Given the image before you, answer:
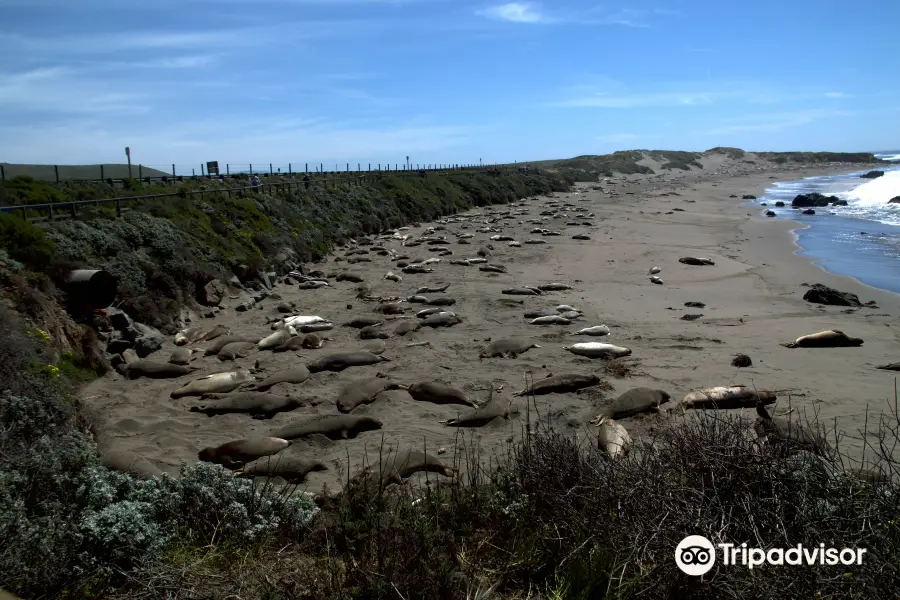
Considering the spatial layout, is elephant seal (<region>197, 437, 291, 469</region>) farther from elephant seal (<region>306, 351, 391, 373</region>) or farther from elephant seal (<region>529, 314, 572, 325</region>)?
elephant seal (<region>529, 314, 572, 325</region>)

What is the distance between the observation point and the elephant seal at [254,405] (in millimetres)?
8867

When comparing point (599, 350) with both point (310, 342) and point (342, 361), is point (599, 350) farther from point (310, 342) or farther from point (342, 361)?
point (310, 342)

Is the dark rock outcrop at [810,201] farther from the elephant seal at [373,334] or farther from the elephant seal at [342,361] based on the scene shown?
the elephant seal at [342,361]

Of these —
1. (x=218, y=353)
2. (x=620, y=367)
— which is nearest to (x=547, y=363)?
(x=620, y=367)

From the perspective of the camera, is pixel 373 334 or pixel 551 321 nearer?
pixel 373 334

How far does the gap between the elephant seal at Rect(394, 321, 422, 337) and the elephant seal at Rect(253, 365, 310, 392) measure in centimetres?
273

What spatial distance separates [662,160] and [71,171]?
97.3 m

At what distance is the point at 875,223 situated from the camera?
1206 inches

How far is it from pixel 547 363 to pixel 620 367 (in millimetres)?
1182

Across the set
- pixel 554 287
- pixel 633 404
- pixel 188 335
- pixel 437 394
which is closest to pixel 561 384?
pixel 633 404

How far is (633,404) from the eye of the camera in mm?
8148

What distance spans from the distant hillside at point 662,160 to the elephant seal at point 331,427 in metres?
74.1

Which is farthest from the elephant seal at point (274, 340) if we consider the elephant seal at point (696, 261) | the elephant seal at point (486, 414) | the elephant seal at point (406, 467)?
the elephant seal at point (696, 261)

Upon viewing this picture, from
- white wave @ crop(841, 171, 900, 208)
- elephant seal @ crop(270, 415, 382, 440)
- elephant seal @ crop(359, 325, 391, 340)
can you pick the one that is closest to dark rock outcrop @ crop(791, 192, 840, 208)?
white wave @ crop(841, 171, 900, 208)
